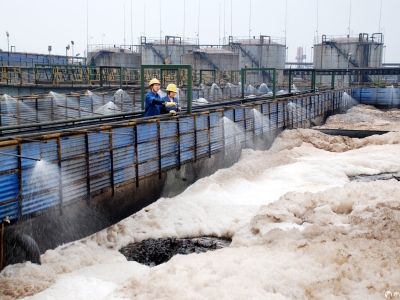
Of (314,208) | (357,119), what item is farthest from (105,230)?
(357,119)

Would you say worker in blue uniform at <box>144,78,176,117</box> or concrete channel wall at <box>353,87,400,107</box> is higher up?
worker in blue uniform at <box>144,78,176,117</box>

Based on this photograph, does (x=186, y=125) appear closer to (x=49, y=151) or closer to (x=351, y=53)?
(x=49, y=151)

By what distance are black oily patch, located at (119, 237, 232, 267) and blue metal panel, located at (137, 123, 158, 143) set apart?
2683 mm

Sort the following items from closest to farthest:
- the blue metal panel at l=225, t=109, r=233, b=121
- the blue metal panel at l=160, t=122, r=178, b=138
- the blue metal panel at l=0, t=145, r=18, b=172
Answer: the blue metal panel at l=0, t=145, r=18, b=172 → the blue metal panel at l=160, t=122, r=178, b=138 → the blue metal panel at l=225, t=109, r=233, b=121

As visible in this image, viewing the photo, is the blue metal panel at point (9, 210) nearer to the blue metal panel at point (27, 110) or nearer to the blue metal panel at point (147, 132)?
the blue metal panel at point (147, 132)

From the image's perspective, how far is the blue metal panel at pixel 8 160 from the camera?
8086 millimetres

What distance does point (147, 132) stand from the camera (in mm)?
11977

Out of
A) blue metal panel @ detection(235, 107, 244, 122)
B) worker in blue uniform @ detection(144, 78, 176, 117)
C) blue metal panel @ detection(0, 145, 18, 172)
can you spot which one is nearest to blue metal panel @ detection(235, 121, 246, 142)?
blue metal panel @ detection(235, 107, 244, 122)

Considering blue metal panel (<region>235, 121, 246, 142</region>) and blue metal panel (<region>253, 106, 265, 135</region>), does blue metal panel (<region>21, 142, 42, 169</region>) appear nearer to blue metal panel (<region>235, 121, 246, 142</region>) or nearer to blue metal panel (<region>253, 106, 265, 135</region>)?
blue metal panel (<region>235, 121, 246, 142</region>)

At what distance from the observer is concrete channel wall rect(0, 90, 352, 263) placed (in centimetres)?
848

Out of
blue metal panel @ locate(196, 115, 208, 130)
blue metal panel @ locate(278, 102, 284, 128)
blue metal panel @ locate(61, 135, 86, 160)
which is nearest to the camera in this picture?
blue metal panel @ locate(61, 135, 86, 160)

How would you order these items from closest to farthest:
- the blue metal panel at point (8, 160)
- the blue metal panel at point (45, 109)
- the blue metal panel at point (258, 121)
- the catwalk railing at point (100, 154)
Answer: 1. the blue metal panel at point (8, 160)
2. the catwalk railing at point (100, 154)
3. the blue metal panel at point (258, 121)
4. the blue metal panel at point (45, 109)

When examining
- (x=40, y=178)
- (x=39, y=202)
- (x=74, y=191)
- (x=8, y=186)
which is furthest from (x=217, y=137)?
(x=8, y=186)

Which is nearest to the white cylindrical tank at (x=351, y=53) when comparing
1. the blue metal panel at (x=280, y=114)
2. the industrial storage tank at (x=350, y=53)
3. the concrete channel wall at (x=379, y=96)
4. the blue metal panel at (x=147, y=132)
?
the industrial storage tank at (x=350, y=53)
